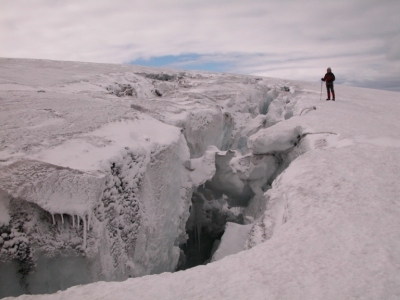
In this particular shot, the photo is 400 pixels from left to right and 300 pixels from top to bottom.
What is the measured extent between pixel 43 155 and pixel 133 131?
1.44 meters

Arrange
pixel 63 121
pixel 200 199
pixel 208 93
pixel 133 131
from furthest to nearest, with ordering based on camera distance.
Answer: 1. pixel 208 93
2. pixel 200 199
3. pixel 133 131
4. pixel 63 121

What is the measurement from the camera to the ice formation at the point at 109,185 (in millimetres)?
2498

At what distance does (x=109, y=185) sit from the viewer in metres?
3.03

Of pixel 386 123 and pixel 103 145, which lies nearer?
pixel 103 145

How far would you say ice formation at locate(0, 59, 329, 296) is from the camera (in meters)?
2.50

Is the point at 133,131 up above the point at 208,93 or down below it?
below

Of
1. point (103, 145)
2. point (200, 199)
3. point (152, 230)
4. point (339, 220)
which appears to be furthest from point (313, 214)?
point (200, 199)

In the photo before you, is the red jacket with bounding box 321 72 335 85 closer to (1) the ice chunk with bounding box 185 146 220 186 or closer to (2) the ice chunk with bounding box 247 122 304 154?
(2) the ice chunk with bounding box 247 122 304 154

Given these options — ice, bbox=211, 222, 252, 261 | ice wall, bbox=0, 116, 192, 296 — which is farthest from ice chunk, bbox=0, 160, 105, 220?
ice, bbox=211, 222, 252, 261

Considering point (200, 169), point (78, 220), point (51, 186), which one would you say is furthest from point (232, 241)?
point (51, 186)

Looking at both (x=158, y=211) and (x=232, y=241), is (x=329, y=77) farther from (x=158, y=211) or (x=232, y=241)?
(x=158, y=211)

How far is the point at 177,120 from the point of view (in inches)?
232

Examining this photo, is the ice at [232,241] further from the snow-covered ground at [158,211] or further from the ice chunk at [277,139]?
the ice chunk at [277,139]

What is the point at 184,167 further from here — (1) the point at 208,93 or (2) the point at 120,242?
(1) the point at 208,93
